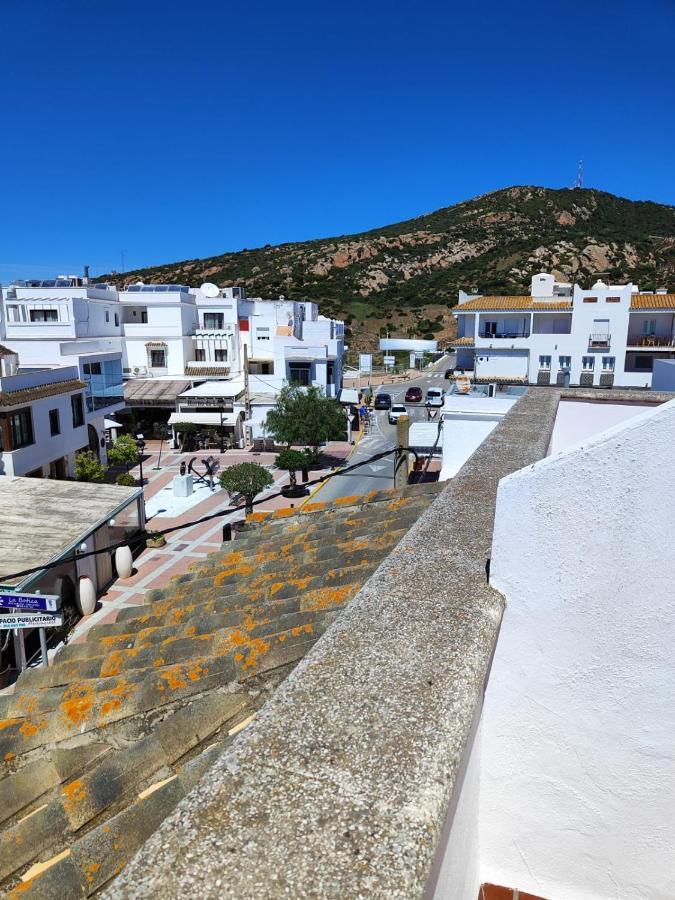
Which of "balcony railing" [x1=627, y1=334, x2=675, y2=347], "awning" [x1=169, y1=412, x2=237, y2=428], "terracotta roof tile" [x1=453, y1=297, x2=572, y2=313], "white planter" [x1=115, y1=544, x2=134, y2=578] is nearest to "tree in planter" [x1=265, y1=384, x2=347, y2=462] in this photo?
"awning" [x1=169, y1=412, x2=237, y2=428]

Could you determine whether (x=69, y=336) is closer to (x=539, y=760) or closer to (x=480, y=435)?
(x=480, y=435)

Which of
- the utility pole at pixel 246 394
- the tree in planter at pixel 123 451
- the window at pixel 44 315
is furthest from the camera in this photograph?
the window at pixel 44 315

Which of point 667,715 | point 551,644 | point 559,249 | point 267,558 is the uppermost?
point 559,249

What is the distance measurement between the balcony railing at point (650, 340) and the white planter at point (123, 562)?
31.4 metres

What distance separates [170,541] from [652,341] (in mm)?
30341

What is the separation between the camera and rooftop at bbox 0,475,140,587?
451 inches

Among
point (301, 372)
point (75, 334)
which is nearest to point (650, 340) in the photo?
point (301, 372)

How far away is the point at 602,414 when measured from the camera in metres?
7.52

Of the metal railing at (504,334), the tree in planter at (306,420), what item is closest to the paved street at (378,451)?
the tree in planter at (306,420)

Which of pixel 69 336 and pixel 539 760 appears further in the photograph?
pixel 69 336

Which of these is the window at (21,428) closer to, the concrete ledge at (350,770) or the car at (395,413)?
the concrete ledge at (350,770)

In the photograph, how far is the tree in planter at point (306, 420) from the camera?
28.5 metres

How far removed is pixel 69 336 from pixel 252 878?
3706 cm

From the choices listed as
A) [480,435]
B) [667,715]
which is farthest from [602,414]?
[667,715]
